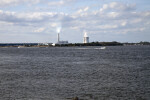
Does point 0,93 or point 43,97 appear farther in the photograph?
point 0,93

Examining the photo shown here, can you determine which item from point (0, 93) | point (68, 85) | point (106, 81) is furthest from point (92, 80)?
point (0, 93)

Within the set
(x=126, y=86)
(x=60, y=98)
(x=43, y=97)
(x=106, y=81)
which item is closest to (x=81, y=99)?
(x=60, y=98)

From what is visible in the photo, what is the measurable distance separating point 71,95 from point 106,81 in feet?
29.4

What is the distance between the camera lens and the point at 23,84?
31.1 meters

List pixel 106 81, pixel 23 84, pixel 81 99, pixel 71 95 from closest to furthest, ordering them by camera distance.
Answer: pixel 81 99
pixel 71 95
pixel 23 84
pixel 106 81

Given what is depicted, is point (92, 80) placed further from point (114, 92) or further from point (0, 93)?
point (0, 93)

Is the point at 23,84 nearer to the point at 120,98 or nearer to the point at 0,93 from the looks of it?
the point at 0,93

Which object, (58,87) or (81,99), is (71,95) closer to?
(81,99)

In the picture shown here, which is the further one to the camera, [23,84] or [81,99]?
[23,84]

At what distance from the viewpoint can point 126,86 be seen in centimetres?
2984

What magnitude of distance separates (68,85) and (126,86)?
6436 mm

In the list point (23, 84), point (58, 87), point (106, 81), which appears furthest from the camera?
point (106, 81)

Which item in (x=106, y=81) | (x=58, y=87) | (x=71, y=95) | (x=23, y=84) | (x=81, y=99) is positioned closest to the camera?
(x=81, y=99)

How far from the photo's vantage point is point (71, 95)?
83.0ft
